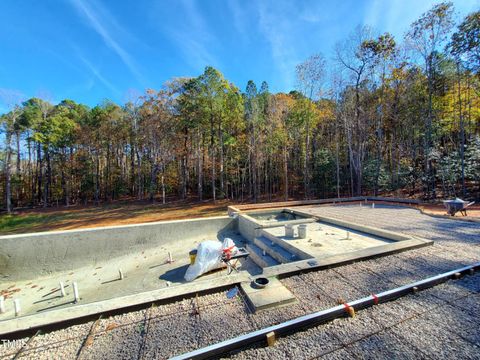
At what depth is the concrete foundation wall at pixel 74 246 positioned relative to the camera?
550cm

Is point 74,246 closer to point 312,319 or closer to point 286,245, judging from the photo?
point 286,245

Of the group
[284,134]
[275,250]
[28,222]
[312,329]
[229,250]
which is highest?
[284,134]

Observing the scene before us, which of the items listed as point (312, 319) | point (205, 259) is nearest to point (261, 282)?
point (312, 319)

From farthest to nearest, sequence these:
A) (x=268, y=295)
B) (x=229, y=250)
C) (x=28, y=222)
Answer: (x=28, y=222) < (x=229, y=250) < (x=268, y=295)

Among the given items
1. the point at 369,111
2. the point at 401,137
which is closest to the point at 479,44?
the point at 369,111

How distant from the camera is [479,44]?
9.77m

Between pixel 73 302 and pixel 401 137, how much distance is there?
19.8m

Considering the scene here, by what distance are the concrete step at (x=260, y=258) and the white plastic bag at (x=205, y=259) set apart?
95 centimetres

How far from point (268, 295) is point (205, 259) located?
2.79m

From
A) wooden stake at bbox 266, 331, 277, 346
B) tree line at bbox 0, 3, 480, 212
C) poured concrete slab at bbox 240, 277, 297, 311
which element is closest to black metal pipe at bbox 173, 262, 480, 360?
wooden stake at bbox 266, 331, 277, 346

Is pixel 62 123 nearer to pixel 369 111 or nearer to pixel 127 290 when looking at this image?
pixel 127 290

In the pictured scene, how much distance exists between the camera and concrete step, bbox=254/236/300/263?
4283 mm

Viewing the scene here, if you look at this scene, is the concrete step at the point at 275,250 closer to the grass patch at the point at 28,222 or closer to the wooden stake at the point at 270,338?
the wooden stake at the point at 270,338

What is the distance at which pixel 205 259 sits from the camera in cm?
473
